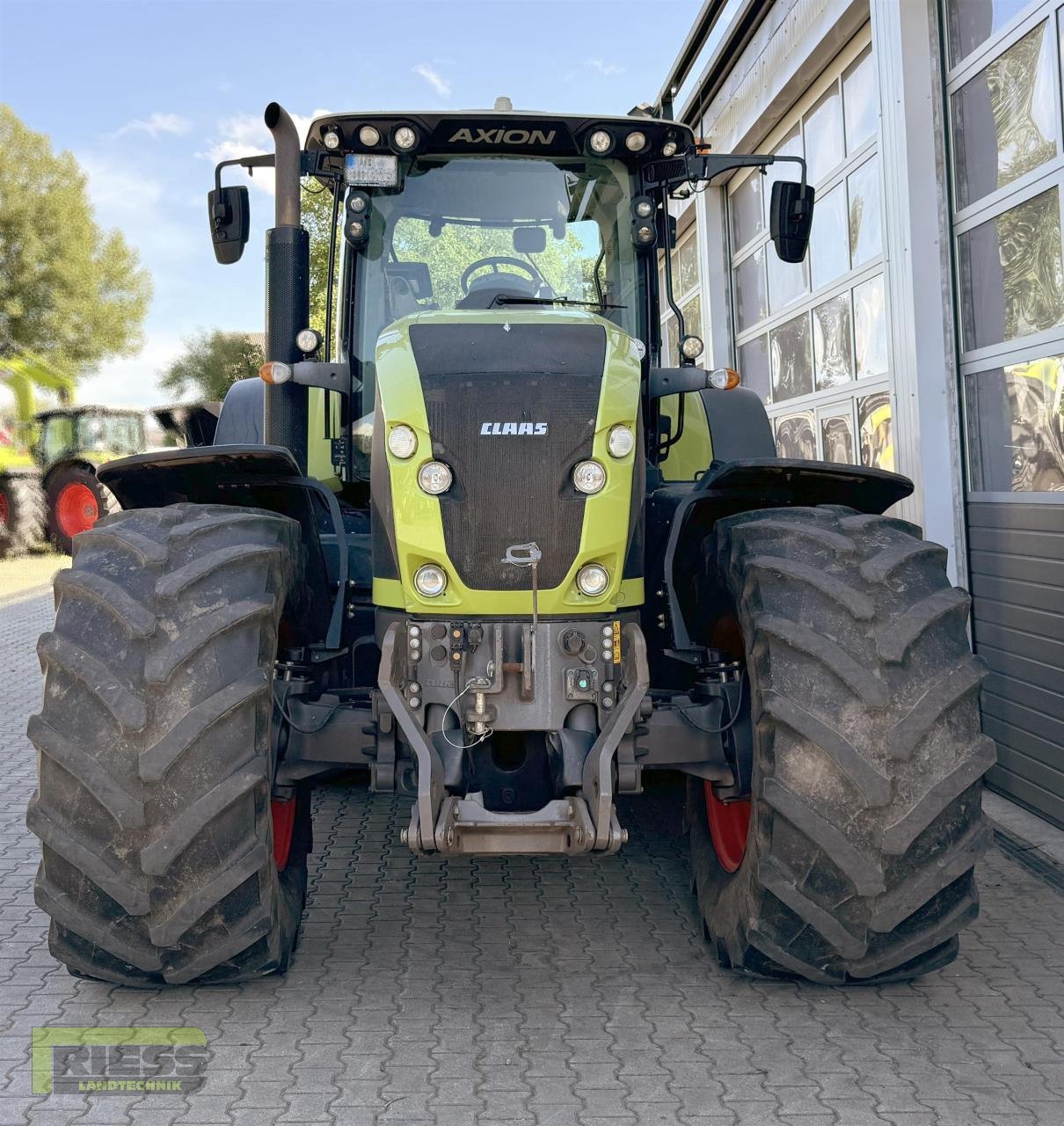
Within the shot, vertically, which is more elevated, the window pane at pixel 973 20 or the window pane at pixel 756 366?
the window pane at pixel 973 20

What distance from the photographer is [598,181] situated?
187 inches

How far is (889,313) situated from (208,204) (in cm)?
349

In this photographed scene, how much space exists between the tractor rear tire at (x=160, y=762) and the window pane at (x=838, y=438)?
564 cm

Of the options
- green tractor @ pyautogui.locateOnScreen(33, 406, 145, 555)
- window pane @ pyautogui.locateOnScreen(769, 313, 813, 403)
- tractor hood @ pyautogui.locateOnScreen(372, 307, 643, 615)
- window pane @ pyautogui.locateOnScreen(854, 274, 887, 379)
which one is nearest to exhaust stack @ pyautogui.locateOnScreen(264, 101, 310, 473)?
tractor hood @ pyautogui.locateOnScreen(372, 307, 643, 615)

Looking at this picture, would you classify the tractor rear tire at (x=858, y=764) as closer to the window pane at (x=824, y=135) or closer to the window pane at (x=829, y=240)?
the window pane at (x=829, y=240)

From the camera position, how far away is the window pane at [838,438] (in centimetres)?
827

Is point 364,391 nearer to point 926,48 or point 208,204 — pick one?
point 208,204

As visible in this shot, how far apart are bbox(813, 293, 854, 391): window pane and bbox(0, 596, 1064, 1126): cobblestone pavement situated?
4.57 meters

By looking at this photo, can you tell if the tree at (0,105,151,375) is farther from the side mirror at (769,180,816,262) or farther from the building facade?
the side mirror at (769,180,816,262)

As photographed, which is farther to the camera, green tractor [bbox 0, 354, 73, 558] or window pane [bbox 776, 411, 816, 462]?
green tractor [bbox 0, 354, 73, 558]

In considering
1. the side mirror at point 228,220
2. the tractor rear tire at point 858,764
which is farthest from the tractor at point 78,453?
the tractor rear tire at point 858,764

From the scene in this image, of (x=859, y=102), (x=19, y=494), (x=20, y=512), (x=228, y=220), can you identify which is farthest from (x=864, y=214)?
(x=20, y=512)

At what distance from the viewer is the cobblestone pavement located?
283 cm

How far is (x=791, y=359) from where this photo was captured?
9.74 metres
